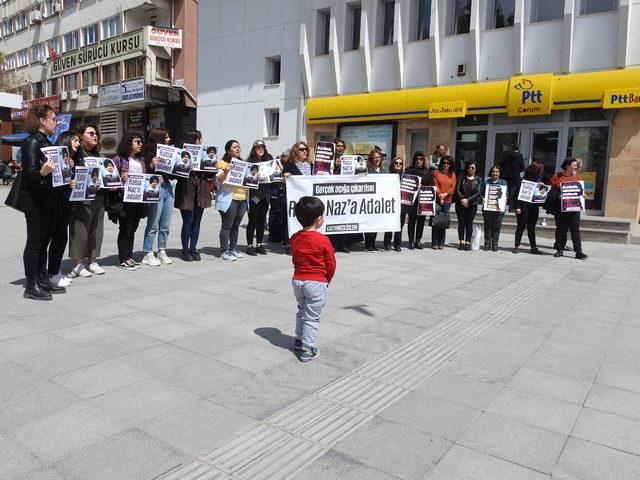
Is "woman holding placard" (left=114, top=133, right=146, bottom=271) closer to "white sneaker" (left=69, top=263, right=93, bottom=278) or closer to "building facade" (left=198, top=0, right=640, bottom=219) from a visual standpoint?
"white sneaker" (left=69, top=263, right=93, bottom=278)

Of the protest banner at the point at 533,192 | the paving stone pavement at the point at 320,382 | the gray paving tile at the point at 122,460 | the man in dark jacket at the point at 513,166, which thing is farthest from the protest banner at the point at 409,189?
the gray paving tile at the point at 122,460

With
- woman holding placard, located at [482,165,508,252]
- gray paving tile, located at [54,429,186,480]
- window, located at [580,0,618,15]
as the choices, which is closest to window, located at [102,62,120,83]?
window, located at [580,0,618,15]

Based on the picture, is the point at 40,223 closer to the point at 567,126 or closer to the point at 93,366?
the point at 93,366

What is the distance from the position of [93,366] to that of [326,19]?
758 inches

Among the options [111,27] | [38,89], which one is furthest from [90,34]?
[38,89]

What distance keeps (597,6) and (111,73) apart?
2736 centimetres

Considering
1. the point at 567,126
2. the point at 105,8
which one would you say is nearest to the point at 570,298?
the point at 567,126

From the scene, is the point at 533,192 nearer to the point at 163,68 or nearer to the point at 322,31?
the point at 322,31

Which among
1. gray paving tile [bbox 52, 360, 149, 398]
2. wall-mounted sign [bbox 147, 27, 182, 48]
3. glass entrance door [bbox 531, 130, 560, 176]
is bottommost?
gray paving tile [bbox 52, 360, 149, 398]

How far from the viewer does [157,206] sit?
769 centimetres

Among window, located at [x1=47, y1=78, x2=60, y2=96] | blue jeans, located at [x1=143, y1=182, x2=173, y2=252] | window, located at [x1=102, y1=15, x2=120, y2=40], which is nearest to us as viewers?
blue jeans, located at [x1=143, y1=182, x2=173, y2=252]

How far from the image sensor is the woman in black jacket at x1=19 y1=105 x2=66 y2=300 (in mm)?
5438

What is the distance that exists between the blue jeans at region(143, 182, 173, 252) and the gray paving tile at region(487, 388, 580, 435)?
5579 mm

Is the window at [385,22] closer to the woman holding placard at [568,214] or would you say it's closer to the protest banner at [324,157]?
the woman holding placard at [568,214]
